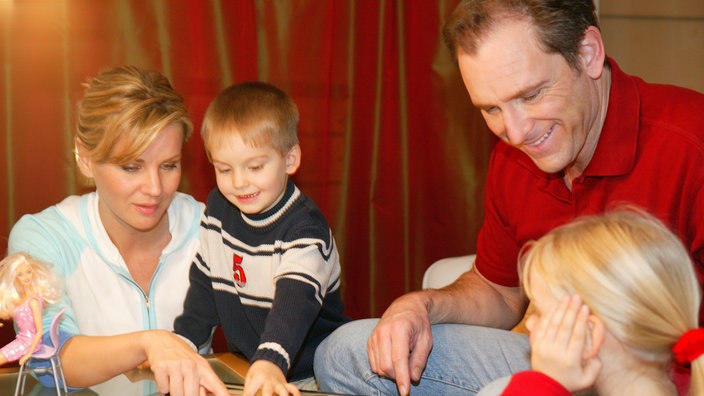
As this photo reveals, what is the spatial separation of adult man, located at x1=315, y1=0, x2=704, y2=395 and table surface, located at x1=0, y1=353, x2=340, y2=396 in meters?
0.26

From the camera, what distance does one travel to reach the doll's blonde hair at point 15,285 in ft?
4.27

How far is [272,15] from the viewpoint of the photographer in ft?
9.23

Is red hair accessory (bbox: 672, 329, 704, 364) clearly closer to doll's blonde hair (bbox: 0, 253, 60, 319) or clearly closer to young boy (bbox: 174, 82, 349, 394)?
young boy (bbox: 174, 82, 349, 394)

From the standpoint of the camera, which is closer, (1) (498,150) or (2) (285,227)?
(2) (285,227)

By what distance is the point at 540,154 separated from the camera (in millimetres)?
1643

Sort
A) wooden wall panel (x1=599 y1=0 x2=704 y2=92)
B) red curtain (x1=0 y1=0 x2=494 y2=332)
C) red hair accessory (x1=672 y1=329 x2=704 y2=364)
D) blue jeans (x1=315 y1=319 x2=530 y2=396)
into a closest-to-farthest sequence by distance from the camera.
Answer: red hair accessory (x1=672 y1=329 x2=704 y2=364) < blue jeans (x1=315 y1=319 x2=530 y2=396) < red curtain (x1=0 y1=0 x2=494 y2=332) < wooden wall panel (x1=599 y1=0 x2=704 y2=92)

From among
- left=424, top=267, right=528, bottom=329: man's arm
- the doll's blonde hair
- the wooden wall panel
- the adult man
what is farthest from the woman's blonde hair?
the wooden wall panel

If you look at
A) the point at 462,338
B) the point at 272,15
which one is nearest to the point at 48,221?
the point at 462,338

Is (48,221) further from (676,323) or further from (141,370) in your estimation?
(676,323)

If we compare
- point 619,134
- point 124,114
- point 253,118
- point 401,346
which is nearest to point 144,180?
point 124,114

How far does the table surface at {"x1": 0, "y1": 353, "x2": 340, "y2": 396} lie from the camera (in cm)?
147

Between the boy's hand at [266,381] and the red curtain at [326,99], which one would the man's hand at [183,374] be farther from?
the red curtain at [326,99]

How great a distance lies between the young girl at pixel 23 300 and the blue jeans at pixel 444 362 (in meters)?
0.68

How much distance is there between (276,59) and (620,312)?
187 cm
